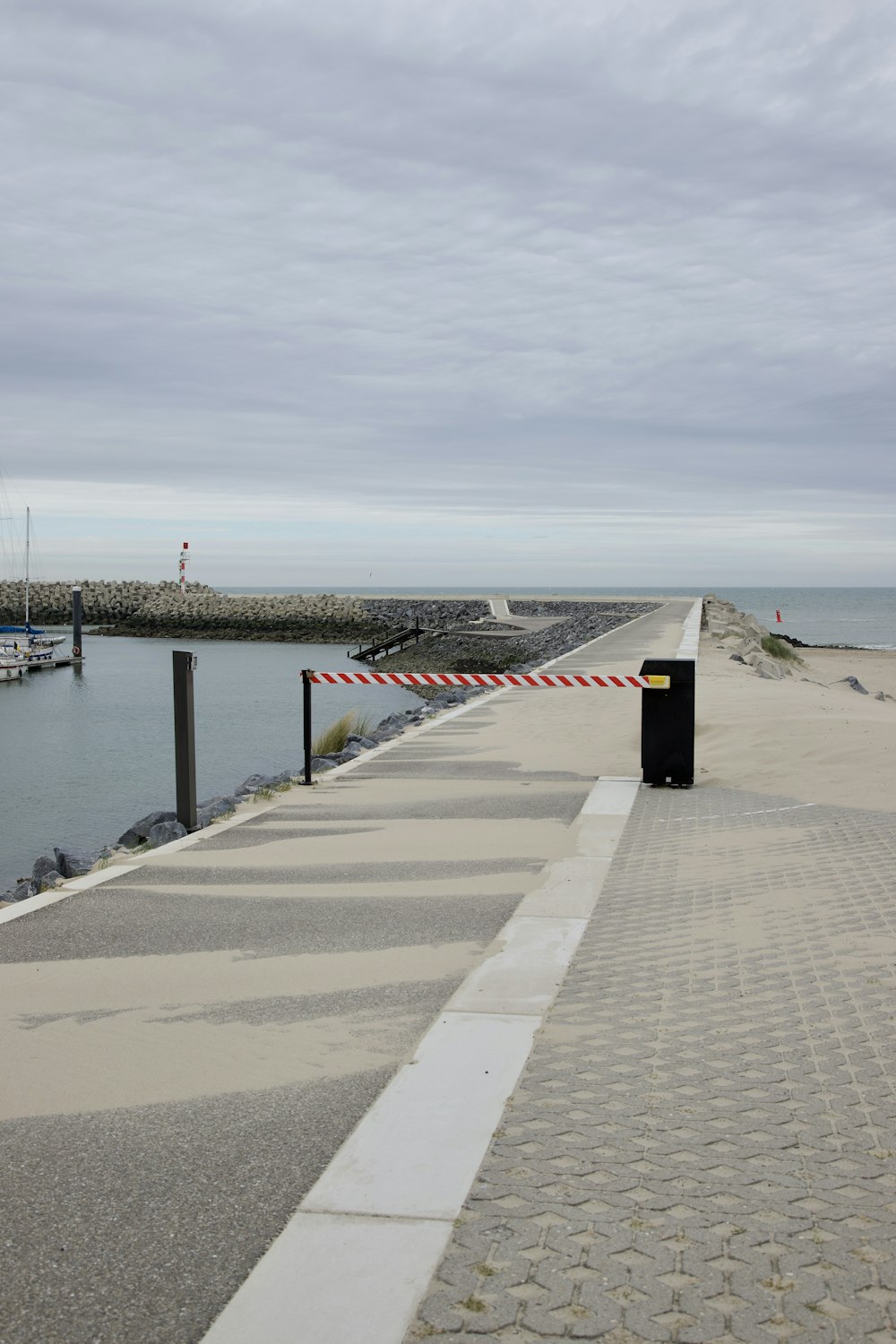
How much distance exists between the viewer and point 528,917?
616 cm

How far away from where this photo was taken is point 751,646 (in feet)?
108

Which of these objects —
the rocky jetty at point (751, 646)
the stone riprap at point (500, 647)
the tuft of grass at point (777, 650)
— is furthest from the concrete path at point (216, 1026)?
the stone riprap at point (500, 647)

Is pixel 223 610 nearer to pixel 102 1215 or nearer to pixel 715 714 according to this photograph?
pixel 715 714

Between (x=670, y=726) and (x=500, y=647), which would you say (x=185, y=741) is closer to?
(x=670, y=726)

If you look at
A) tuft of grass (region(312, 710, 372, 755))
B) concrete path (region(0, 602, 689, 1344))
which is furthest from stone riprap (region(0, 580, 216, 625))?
concrete path (region(0, 602, 689, 1344))

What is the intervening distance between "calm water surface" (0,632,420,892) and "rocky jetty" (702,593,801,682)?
9521mm

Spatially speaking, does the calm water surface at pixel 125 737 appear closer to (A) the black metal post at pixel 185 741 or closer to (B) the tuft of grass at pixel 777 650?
(A) the black metal post at pixel 185 741

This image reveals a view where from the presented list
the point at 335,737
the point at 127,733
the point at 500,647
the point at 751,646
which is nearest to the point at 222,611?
the point at 500,647

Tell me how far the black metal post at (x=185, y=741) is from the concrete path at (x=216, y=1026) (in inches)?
19.0

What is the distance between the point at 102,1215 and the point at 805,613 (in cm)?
12266

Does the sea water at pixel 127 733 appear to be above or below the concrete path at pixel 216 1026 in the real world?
below

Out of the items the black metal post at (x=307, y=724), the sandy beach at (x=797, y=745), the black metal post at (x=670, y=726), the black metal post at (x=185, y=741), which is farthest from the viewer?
the black metal post at (x=307, y=724)

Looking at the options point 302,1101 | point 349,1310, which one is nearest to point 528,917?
point 302,1101

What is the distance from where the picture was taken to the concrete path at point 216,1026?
306 centimetres
